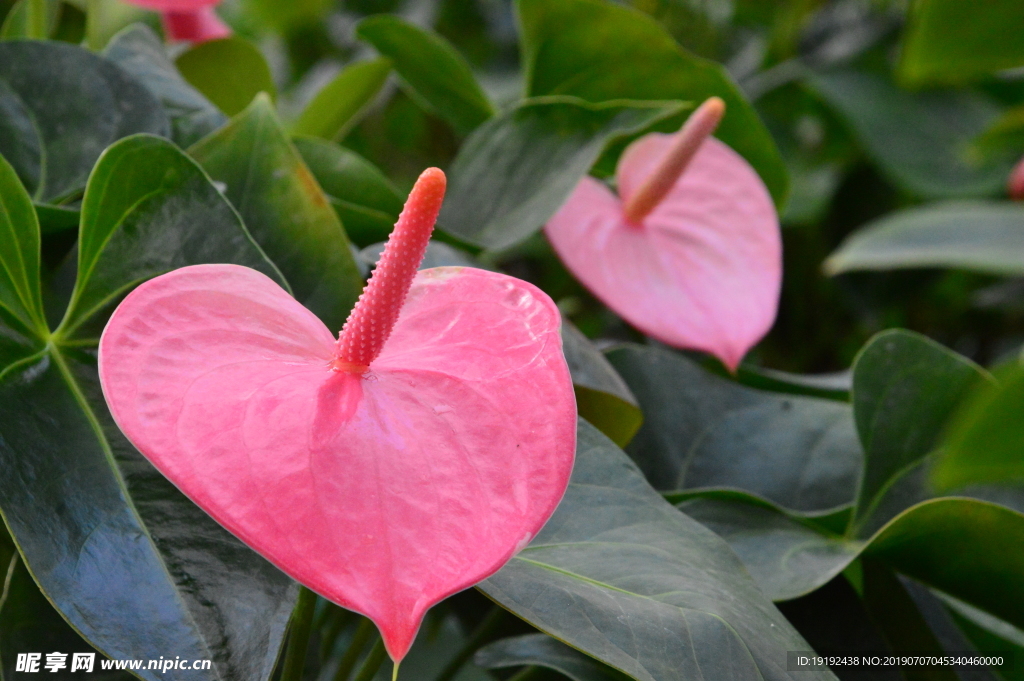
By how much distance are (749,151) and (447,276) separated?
0.43 metres

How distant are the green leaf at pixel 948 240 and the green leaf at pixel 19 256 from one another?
1.30 ft

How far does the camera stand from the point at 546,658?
1.41ft

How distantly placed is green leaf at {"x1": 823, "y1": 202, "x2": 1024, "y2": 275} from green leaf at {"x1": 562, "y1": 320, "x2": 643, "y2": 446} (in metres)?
0.14

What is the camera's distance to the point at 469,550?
0.26 metres

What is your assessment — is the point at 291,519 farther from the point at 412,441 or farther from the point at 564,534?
the point at 564,534

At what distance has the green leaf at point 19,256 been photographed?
13.9 inches

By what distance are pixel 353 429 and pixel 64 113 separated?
0.29 meters

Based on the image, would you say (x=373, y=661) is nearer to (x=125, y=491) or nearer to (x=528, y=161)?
(x=125, y=491)

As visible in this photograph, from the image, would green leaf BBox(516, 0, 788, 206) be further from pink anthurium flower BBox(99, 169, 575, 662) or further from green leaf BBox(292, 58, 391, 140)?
pink anthurium flower BBox(99, 169, 575, 662)

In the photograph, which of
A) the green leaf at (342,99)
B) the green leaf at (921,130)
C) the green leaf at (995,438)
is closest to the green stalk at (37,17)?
the green leaf at (342,99)

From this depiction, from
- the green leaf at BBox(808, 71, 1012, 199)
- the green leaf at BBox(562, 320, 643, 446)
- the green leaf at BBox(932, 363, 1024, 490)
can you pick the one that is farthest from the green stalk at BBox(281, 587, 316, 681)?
the green leaf at BBox(808, 71, 1012, 199)

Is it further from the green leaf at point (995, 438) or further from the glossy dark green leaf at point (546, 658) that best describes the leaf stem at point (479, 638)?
the green leaf at point (995, 438)

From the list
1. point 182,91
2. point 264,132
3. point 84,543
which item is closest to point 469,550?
point 84,543

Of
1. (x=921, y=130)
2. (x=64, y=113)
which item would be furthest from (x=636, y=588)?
(x=921, y=130)
